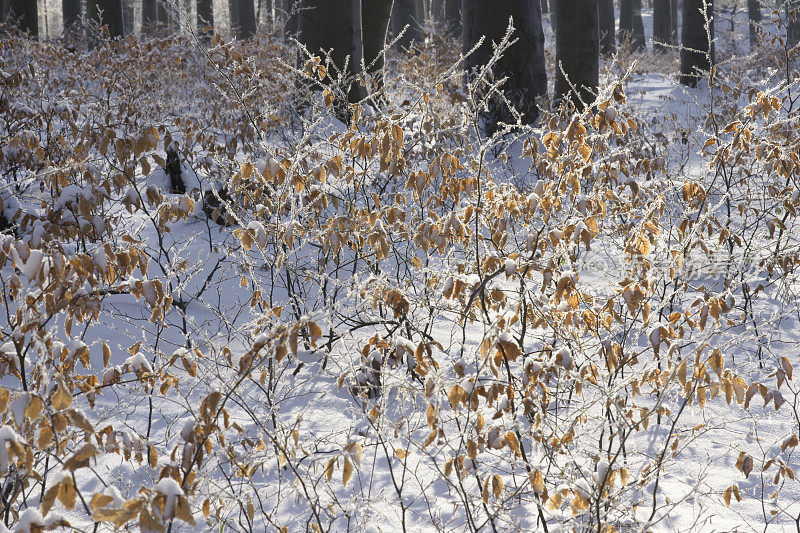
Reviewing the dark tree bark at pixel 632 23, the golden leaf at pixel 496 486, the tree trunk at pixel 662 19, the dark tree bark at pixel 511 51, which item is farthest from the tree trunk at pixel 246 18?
the golden leaf at pixel 496 486

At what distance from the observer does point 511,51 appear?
895cm

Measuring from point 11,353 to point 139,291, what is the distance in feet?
1.82

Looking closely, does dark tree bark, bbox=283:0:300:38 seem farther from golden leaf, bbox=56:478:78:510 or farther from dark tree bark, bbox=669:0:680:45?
dark tree bark, bbox=669:0:680:45

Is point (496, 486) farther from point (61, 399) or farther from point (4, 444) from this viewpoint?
point (4, 444)

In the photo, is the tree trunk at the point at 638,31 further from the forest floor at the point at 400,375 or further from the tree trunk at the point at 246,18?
the forest floor at the point at 400,375

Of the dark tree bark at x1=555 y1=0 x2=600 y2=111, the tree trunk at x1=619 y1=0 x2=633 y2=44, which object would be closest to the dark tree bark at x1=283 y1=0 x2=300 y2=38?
the dark tree bark at x1=555 y1=0 x2=600 y2=111

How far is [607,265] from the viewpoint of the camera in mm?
5660

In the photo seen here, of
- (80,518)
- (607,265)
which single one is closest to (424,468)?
(80,518)

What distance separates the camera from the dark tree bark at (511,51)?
873cm

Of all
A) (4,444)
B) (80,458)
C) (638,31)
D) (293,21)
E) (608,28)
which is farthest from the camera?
(638,31)

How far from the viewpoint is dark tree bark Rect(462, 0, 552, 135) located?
8734 mm

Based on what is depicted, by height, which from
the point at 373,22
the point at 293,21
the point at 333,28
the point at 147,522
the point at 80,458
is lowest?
the point at 147,522

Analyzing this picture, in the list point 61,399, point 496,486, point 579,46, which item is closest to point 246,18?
point 579,46

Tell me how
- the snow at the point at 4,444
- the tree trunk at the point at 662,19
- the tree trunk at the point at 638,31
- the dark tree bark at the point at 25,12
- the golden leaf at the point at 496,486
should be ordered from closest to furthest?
the snow at the point at 4,444 < the golden leaf at the point at 496,486 < the dark tree bark at the point at 25,12 < the tree trunk at the point at 662,19 < the tree trunk at the point at 638,31
